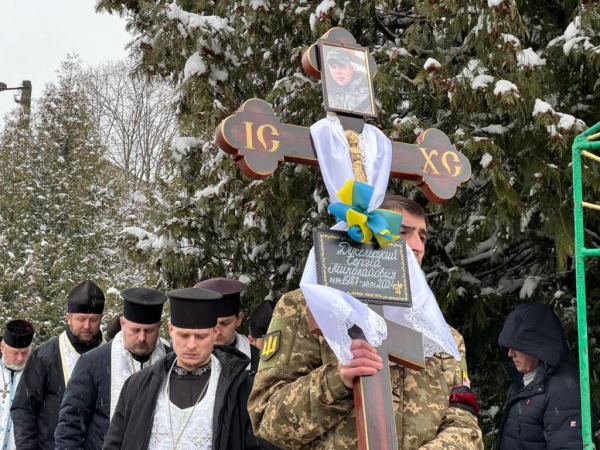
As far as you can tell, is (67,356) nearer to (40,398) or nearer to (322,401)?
(40,398)

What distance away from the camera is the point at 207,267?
6.51 metres

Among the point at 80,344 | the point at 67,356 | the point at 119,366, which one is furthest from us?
the point at 80,344

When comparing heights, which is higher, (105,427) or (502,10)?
(502,10)

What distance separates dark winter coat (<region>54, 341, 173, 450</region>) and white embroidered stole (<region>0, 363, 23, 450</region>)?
5.39 feet

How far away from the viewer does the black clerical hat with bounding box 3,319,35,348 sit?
6512mm

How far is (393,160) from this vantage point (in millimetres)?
3184

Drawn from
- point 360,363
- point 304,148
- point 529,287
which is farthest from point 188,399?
point 529,287

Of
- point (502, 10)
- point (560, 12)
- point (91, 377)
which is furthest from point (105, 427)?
point (560, 12)

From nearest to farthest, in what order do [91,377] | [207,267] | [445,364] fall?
1. [445,364]
2. [91,377]
3. [207,267]

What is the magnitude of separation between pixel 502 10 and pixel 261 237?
2465mm

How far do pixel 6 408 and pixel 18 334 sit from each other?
580 mm

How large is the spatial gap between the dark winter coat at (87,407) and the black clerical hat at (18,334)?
6.30ft

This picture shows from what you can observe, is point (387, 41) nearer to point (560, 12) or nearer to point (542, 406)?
point (560, 12)

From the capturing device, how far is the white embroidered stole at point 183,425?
375 cm
